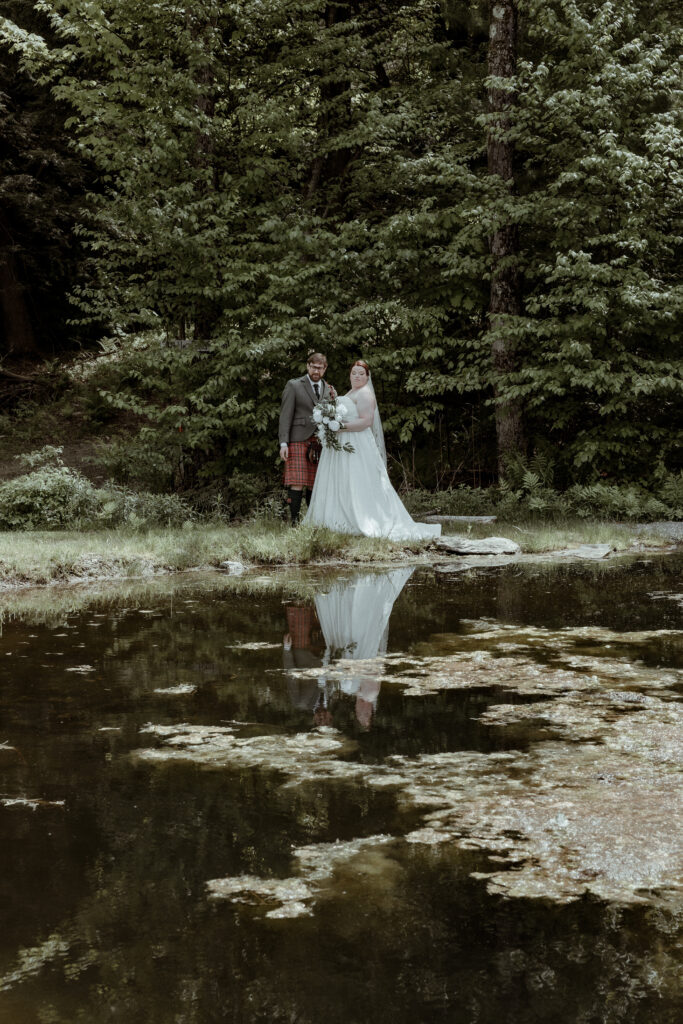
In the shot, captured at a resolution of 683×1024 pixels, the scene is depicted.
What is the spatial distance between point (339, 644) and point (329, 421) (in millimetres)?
6461

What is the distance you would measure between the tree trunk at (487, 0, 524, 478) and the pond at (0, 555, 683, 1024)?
10.5m

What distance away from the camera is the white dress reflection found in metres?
5.73

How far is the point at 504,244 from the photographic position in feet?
57.8

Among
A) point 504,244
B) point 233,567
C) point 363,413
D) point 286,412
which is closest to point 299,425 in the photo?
point 286,412

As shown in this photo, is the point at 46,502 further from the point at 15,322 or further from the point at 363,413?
the point at 15,322

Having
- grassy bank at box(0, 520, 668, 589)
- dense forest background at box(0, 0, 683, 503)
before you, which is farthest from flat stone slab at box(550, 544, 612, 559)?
dense forest background at box(0, 0, 683, 503)

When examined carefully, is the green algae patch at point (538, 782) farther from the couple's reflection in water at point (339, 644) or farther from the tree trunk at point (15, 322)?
the tree trunk at point (15, 322)

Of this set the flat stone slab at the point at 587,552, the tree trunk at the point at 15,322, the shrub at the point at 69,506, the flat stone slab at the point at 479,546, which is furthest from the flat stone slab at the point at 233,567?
the tree trunk at the point at 15,322

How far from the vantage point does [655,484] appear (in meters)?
16.7

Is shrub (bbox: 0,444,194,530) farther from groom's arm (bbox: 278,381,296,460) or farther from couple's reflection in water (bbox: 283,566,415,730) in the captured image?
couple's reflection in water (bbox: 283,566,415,730)

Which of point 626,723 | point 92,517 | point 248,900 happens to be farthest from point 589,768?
point 92,517

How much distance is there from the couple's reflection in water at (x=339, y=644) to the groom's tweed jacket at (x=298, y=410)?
11.7ft

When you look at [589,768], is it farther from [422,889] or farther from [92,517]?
[92,517]

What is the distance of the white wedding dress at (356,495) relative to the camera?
43.8 ft
